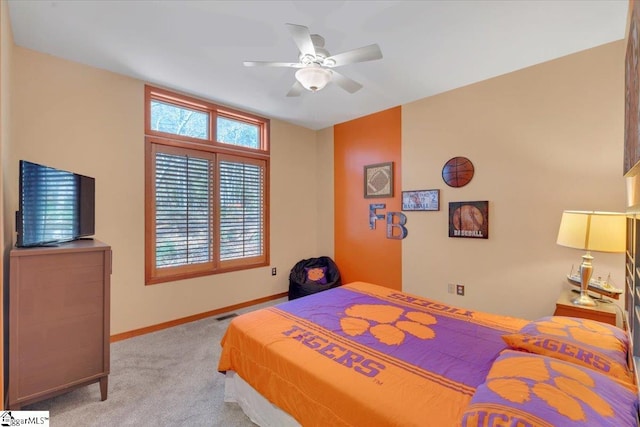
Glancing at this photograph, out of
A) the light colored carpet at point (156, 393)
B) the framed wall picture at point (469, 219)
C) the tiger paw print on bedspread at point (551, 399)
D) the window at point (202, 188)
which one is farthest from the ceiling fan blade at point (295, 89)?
the light colored carpet at point (156, 393)

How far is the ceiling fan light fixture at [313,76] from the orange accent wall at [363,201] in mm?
2015

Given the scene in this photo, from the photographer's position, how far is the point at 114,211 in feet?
9.52

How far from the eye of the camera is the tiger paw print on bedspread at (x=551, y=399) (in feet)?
2.84

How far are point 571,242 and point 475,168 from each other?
1.30 metres

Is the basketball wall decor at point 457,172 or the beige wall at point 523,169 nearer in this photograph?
the beige wall at point 523,169

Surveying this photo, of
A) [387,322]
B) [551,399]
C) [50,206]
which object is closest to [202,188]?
[50,206]

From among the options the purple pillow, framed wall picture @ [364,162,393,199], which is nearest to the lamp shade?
framed wall picture @ [364,162,393,199]

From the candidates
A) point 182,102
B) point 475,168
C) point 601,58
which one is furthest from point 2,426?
point 601,58

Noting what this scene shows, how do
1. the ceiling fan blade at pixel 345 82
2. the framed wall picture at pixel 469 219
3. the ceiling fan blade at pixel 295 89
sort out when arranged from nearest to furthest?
the ceiling fan blade at pixel 345 82 → the ceiling fan blade at pixel 295 89 → the framed wall picture at pixel 469 219

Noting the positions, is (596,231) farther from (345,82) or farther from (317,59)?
(317,59)

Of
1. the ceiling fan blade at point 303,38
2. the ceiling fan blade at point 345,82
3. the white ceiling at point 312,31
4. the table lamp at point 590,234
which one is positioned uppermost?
the white ceiling at point 312,31

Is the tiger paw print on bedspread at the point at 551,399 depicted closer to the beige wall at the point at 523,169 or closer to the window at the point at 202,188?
the beige wall at the point at 523,169

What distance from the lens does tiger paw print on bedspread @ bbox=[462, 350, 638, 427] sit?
0.87 m

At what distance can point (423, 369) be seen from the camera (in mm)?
1369
